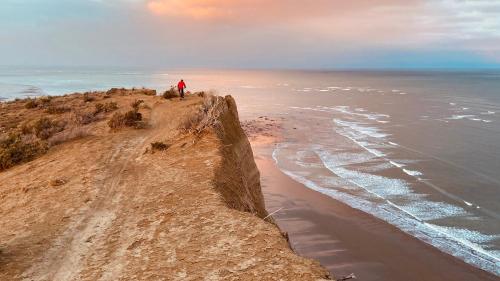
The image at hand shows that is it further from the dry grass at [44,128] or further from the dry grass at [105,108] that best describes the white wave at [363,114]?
the dry grass at [44,128]

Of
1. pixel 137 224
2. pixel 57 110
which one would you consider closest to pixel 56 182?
pixel 137 224

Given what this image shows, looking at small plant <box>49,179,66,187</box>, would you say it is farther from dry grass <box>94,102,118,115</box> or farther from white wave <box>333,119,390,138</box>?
white wave <box>333,119,390,138</box>

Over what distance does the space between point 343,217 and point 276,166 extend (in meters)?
11.9

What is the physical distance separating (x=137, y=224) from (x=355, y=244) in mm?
13721

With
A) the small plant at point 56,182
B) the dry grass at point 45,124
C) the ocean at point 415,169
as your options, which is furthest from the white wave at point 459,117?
the small plant at point 56,182

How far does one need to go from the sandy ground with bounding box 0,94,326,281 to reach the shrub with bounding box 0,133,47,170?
1.27 metres

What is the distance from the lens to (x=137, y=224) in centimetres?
1027

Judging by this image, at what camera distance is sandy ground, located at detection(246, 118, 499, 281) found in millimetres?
18125

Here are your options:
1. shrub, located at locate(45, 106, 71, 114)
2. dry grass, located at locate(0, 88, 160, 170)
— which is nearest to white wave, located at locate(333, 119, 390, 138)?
dry grass, located at locate(0, 88, 160, 170)

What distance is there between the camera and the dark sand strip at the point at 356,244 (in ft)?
59.4

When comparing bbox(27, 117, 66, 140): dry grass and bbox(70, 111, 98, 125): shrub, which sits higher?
bbox(70, 111, 98, 125): shrub

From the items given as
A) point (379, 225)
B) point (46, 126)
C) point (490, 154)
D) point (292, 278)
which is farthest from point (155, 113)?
point (490, 154)

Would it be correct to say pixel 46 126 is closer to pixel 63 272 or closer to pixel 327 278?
pixel 63 272

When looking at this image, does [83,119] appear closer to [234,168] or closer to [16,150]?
[16,150]
